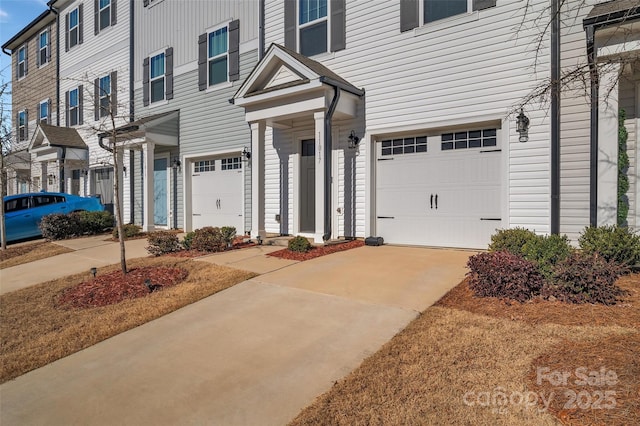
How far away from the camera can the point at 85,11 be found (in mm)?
17203

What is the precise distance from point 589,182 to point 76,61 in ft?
65.7

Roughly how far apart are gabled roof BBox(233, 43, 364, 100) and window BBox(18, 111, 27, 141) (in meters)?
19.3

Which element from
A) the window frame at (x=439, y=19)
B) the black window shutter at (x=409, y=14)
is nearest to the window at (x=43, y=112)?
the black window shutter at (x=409, y=14)

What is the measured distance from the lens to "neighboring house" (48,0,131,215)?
15500 millimetres

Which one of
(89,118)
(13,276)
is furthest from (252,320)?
(89,118)

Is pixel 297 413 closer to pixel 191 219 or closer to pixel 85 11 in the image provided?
pixel 191 219

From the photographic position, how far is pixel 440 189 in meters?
8.33

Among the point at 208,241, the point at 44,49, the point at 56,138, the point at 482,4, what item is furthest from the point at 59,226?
the point at 482,4

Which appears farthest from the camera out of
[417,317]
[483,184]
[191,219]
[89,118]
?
[89,118]

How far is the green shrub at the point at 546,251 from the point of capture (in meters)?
5.45

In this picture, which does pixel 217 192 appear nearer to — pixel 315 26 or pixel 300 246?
pixel 300 246

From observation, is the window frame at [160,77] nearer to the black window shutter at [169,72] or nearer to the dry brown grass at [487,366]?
the black window shutter at [169,72]

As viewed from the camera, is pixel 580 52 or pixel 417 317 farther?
pixel 580 52

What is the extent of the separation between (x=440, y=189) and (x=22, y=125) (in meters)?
24.5
